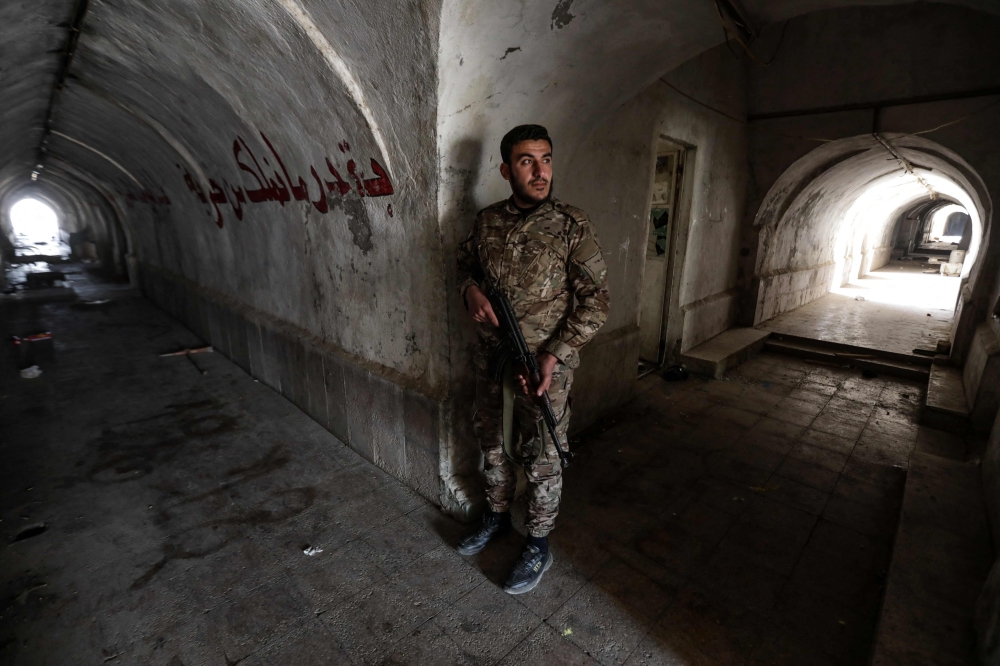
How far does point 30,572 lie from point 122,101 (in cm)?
500

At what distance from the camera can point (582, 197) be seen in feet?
13.0

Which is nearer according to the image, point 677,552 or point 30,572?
point 30,572

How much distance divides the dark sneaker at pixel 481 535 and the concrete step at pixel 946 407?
475 cm

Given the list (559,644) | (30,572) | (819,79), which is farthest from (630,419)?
(819,79)

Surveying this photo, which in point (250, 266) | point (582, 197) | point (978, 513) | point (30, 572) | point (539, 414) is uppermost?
point (582, 197)

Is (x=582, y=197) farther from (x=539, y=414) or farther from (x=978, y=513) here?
(x=978, y=513)

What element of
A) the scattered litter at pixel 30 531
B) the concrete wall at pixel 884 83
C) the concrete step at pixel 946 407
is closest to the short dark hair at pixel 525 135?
the scattered litter at pixel 30 531

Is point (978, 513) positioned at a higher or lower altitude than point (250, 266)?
lower

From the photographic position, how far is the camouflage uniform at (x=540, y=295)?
252 cm

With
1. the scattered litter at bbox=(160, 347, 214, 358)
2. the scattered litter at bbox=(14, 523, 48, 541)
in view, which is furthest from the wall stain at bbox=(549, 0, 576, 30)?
the scattered litter at bbox=(160, 347, 214, 358)

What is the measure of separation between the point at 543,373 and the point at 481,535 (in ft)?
4.00

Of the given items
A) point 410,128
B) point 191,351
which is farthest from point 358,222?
point 191,351

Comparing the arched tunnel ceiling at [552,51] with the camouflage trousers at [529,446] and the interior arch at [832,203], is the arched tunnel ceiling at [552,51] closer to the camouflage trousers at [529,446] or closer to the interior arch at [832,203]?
the camouflage trousers at [529,446]

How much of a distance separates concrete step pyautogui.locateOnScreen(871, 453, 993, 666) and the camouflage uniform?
1.65 m
